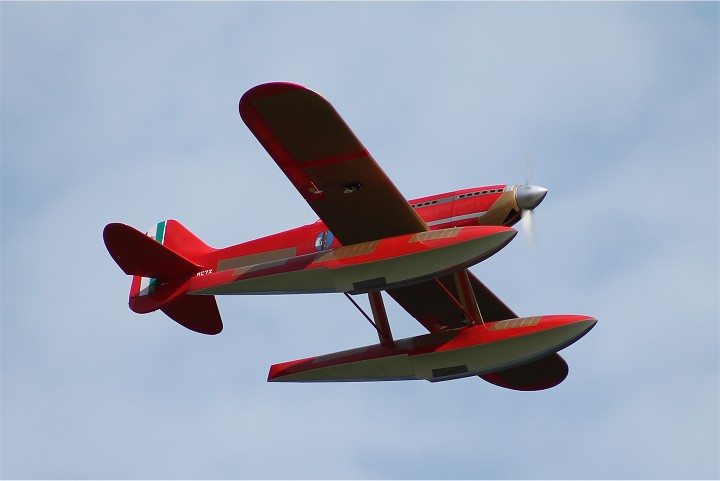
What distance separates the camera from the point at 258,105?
1909 centimetres

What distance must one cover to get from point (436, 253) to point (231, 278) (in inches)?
135

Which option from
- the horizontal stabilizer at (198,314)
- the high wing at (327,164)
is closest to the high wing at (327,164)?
the high wing at (327,164)

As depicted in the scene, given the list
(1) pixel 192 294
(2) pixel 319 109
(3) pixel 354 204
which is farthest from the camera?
(1) pixel 192 294

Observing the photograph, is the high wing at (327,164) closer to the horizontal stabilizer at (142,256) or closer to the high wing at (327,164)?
the high wing at (327,164)

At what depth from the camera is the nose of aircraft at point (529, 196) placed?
20953 millimetres

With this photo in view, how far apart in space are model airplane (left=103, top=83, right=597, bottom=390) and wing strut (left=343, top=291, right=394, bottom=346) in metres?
0.02

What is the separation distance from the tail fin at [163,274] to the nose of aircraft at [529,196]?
569 cm

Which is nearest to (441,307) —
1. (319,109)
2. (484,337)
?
(484,337)

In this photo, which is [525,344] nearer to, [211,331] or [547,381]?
[547,381]

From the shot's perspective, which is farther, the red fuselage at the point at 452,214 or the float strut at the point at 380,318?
the float strut at the point at 380,318

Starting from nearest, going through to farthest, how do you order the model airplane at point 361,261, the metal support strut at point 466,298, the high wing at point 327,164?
1. the high wing at point 327,164
2. the model airplane at point 361,261
3. the metal support strut at point 466,298

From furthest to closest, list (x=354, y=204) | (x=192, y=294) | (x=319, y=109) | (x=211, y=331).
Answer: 1. (x=211, y=331)
2. (x=192, y=294)
3. (x=354, y=204)
4. (x=319, y=109)

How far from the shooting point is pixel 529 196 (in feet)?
68.7

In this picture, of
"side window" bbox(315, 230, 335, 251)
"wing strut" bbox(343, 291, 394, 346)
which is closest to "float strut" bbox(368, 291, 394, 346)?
"wing strut" bbox(343, 291, 394, 346)
